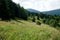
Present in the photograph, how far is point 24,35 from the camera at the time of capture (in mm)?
11883

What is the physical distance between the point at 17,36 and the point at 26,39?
0.65m

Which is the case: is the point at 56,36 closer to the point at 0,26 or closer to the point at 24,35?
the point at 24,35

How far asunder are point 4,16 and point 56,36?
37374 millimetres

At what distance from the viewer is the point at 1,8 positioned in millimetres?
49438

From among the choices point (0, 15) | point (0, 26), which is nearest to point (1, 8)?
point (0, 15)

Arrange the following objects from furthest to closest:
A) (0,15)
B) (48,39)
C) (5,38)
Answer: (0,15) → (48,39) → (5,38)

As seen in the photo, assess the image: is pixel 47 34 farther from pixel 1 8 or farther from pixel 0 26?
pixel 1 8

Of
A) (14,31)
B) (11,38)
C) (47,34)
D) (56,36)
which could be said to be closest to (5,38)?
(11,38)

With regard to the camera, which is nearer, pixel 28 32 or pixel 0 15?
pixel 28 32

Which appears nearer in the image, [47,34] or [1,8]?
[47,34]

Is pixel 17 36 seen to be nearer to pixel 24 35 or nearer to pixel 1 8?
pixel 24 35

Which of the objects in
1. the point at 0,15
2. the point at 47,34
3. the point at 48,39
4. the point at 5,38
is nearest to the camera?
the point at 5,38

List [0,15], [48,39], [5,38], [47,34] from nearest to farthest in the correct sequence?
[5,38]
[48,39]
[47,34]
[0,15]

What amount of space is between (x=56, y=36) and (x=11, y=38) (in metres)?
3.77
